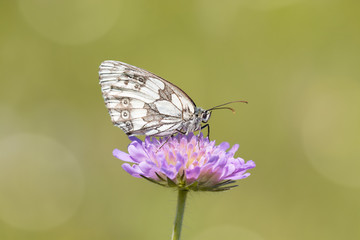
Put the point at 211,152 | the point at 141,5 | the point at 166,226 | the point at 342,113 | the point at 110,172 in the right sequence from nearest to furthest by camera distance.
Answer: the point at 211,152, the point at 166,226, the point at 110,172, the point at 342,113, the point at 141,5

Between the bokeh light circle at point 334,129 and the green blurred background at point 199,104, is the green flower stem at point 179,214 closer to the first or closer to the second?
the green blurred background at point 199,104

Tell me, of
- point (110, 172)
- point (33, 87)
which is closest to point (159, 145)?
point (110, 172)

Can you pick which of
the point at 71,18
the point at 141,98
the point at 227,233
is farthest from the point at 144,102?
the point at 71,18

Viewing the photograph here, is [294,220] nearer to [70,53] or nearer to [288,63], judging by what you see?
[288,63]

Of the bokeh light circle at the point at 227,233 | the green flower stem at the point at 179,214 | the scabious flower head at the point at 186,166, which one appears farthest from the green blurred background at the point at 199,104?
the green flower stem at the point at 179,214

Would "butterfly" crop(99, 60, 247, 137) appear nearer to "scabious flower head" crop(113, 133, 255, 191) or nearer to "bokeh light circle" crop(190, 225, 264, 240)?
"scabious flower head" crop(113, 133, 255, 191)
